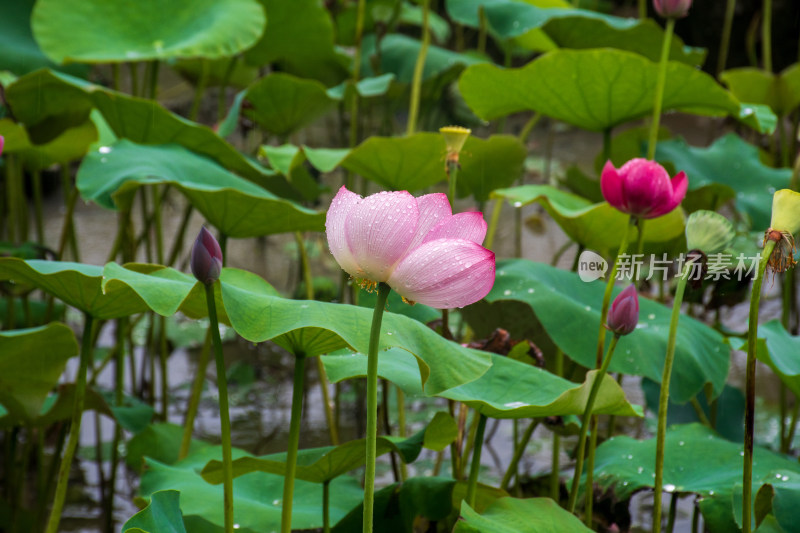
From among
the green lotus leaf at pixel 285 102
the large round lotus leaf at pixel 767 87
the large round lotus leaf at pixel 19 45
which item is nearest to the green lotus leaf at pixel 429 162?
the green lotus leaf at pixel 285 102

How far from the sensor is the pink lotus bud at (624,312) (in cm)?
60

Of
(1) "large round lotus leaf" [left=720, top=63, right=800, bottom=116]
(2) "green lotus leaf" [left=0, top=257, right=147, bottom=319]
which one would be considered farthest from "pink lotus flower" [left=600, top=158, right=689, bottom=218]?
(1) "large round lotus leaf" [left=720, top=63, right=800, bottom=116]

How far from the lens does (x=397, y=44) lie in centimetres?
201

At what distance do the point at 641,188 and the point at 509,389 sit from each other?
0.70 ft

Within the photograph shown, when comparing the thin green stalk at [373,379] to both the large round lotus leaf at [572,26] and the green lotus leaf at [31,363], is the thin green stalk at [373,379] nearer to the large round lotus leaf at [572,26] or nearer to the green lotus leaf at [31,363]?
the green lotus leaf at [31,363]

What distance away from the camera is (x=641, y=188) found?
0.67m

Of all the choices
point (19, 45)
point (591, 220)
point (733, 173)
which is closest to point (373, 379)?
point (591, 220)

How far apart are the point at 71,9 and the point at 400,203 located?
128 cm

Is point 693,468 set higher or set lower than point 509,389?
lower

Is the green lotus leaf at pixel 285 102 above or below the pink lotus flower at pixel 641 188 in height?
above

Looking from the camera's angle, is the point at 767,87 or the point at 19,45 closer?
the point at 19,45

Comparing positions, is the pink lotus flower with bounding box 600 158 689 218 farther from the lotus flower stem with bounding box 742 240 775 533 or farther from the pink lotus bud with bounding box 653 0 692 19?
the pink lotus bud with bounding box 653 0 692 19

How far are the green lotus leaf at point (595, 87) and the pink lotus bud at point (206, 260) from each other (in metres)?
0.77

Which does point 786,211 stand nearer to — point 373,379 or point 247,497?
point 373,379
